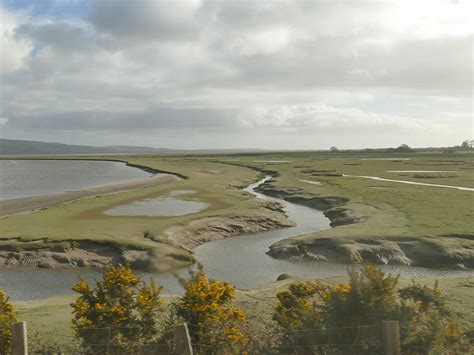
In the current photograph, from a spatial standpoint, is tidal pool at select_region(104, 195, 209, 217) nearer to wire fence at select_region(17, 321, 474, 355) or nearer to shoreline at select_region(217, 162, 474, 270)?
shoreline at select_region(217, 162, 474, 270)

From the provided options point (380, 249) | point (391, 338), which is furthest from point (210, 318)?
point (380, 249)

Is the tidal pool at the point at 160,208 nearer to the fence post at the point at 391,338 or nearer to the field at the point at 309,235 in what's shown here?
the field at the point at 309,235

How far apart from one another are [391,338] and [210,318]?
5184 millimetres

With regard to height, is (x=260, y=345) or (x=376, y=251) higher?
(x=260, y=345)

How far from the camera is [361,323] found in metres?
13.1

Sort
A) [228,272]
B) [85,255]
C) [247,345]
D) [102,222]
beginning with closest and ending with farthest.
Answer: [247,345], [228,272], [85,255], [102,222]

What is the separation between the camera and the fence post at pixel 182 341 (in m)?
11.3

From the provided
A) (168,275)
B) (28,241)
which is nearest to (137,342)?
(168,275)

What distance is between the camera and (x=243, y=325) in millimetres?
14664

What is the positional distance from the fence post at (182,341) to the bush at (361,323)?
335cm

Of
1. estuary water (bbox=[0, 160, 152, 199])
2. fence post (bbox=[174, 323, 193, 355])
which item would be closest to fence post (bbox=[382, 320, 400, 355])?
fence post (bbox=[174, 323, 193, 355])

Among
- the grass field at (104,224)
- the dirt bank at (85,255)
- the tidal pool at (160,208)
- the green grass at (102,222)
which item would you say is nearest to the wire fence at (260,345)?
the dirt bank at (85,255)

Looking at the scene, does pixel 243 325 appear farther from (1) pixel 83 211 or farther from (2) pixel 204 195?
(2) pixel 204 195

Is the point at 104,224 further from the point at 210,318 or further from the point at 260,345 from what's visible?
the point at 260,345
